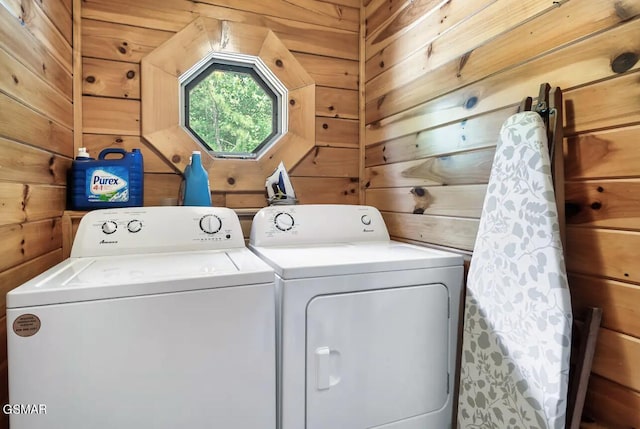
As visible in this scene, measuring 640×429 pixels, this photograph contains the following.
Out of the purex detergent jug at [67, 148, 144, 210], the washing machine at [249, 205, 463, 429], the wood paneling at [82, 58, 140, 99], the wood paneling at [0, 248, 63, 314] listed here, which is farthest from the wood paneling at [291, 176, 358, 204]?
the wood paneling at [0, 248, 63, 314]

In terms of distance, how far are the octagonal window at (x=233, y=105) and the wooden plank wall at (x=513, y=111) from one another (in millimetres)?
629

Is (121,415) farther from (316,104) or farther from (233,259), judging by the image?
(316,104)

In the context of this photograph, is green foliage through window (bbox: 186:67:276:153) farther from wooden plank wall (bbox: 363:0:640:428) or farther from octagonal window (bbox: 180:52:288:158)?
wooden plank wall (bbox: 363:0:640:428)

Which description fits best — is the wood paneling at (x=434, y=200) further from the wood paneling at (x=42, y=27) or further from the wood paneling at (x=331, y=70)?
the wood paneling at (x=42, y=27)

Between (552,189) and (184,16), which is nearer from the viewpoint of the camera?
(552,189)

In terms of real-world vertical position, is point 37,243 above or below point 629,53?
below

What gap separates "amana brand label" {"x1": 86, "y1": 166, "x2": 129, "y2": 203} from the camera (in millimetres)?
1620

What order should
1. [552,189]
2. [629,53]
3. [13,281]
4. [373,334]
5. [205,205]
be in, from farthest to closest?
[205,205] → [373,334] → [13,281] → [552,189] → [629,53]

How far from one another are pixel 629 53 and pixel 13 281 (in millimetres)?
1844

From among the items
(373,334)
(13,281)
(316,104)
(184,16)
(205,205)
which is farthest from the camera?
(316,104)

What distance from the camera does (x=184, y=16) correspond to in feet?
6.26

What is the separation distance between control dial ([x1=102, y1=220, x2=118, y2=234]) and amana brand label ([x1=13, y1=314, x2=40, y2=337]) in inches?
23.0

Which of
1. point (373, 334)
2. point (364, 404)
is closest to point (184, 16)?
point (373, 334)

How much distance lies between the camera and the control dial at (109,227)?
1.44 meters
